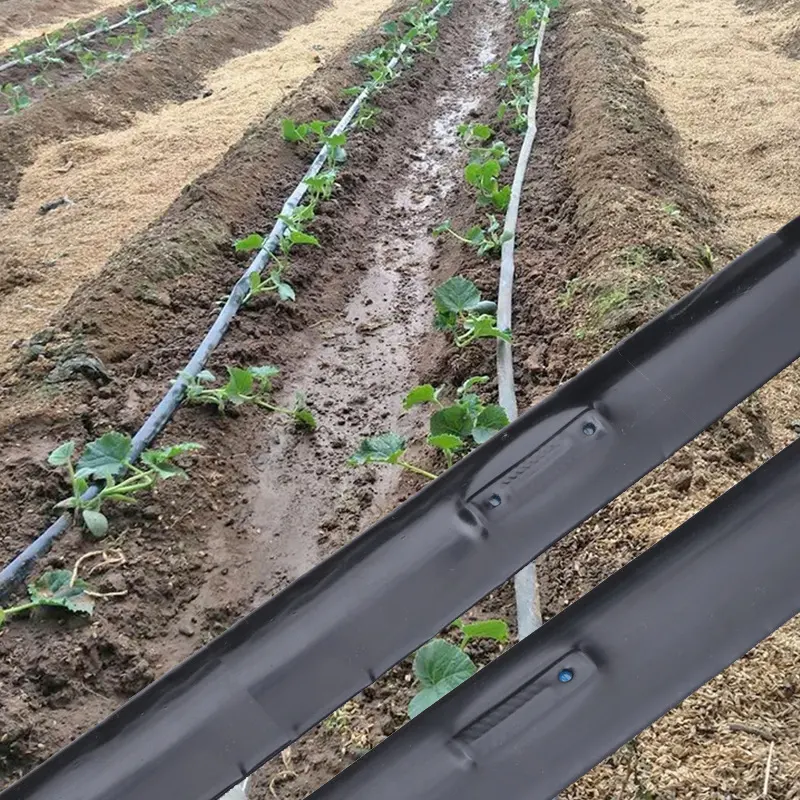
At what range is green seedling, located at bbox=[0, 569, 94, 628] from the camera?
8.43ft

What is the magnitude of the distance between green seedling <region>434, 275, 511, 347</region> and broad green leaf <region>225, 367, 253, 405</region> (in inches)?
35.8

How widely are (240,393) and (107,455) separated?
652mm

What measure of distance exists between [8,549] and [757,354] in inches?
103

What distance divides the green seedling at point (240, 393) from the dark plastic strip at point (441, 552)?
7.96ft

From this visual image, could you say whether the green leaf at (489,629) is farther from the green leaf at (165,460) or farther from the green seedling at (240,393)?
the green seedling at (240,393)

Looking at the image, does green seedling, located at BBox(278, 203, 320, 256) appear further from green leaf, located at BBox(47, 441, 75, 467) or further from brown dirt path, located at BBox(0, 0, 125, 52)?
brown dirt path, located at BBox(0, 0, 125, 52)

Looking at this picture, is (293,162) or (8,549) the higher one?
(293,162)

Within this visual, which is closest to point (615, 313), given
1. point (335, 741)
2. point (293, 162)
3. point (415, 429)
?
point (415, 429)

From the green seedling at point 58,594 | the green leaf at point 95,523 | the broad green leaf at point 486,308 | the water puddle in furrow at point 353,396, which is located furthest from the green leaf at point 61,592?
the broad green leaf at point 486,308

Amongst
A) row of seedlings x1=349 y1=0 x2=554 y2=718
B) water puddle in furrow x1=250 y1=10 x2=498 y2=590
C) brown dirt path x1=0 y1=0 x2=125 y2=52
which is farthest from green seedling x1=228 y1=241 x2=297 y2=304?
brown dirt path x1=0 y1=0 x2=125 y2=52

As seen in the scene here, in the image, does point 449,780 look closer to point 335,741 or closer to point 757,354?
point 757,354

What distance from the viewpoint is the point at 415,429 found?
3.47 metres

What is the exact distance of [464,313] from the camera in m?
3.82

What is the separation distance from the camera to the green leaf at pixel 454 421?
2.79m
